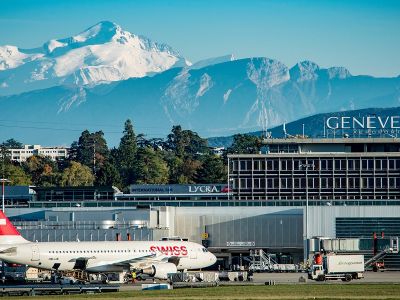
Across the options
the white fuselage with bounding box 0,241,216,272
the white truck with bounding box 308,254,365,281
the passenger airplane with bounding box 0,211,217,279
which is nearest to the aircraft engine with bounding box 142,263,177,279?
the passenger airplane with bounding box 0,211,217,279

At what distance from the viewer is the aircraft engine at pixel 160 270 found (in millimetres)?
149875

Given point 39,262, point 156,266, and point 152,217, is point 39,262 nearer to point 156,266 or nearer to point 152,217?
point 156,266

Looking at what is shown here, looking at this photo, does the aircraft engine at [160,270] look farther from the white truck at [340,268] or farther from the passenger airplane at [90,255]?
the white truck at [340,268]

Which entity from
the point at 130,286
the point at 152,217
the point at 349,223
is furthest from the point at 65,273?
the point at 349,223

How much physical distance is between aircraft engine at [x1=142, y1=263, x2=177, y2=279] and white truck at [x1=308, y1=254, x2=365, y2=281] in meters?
16.2

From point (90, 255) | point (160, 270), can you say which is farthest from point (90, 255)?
point (160, 270)

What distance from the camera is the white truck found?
5748 inches

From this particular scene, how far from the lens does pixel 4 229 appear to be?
15500 cm

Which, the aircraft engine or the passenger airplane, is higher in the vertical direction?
the passenger airplane

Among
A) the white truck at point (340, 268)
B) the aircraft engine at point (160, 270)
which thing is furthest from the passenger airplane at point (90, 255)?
the white truck at point (340, 268)

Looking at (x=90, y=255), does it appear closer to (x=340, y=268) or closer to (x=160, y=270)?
(x=160, y=270)

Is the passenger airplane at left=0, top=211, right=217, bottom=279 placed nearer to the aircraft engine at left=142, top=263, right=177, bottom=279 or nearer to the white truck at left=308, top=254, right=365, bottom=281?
the aircraft engine at left=142, top=263, right=177, bottom=279

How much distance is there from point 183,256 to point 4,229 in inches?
839

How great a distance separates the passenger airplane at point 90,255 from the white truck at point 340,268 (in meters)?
17.0
